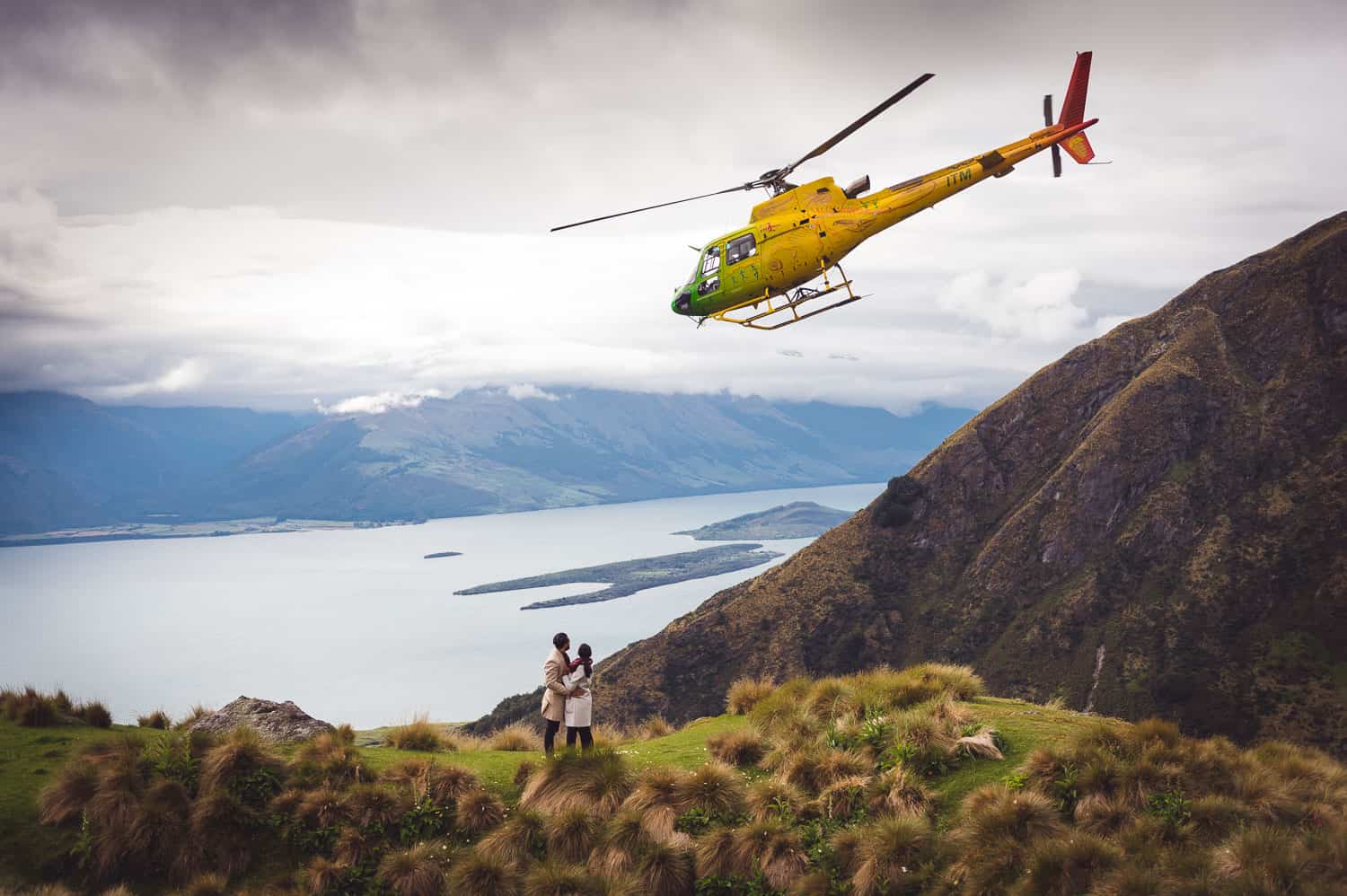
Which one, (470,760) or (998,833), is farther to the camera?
(470,760)

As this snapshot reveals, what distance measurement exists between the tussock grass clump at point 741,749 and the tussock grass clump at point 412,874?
5.21m

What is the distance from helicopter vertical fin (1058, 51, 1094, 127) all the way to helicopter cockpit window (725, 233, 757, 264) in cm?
1014

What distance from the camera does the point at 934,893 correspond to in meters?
10.7

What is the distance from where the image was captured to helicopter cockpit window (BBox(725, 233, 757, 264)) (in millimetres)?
24203

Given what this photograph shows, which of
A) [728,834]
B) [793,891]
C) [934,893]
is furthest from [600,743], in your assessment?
[934,893]

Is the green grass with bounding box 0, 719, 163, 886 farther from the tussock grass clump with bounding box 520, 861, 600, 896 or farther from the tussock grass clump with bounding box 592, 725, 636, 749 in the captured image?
the tussock grass clump with bounding box 592, 725, 636, 749

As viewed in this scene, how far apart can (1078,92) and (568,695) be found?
73.7 feet

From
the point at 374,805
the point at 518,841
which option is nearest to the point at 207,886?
the point at 374,805

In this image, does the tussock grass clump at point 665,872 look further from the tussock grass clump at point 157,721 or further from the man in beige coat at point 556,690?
the tussock grass clump at point 157,721

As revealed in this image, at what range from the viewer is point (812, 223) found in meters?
23.8

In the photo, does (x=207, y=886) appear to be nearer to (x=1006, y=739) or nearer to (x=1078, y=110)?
(x=1006, y=739)

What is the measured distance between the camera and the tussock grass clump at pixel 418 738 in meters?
16.8

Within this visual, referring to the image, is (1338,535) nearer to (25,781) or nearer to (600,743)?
(600,743)

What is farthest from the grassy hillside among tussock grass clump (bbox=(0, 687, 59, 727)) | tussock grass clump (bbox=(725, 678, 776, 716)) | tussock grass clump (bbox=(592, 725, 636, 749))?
tussock grass clump (bbox=(725, 678, 776, 716))
